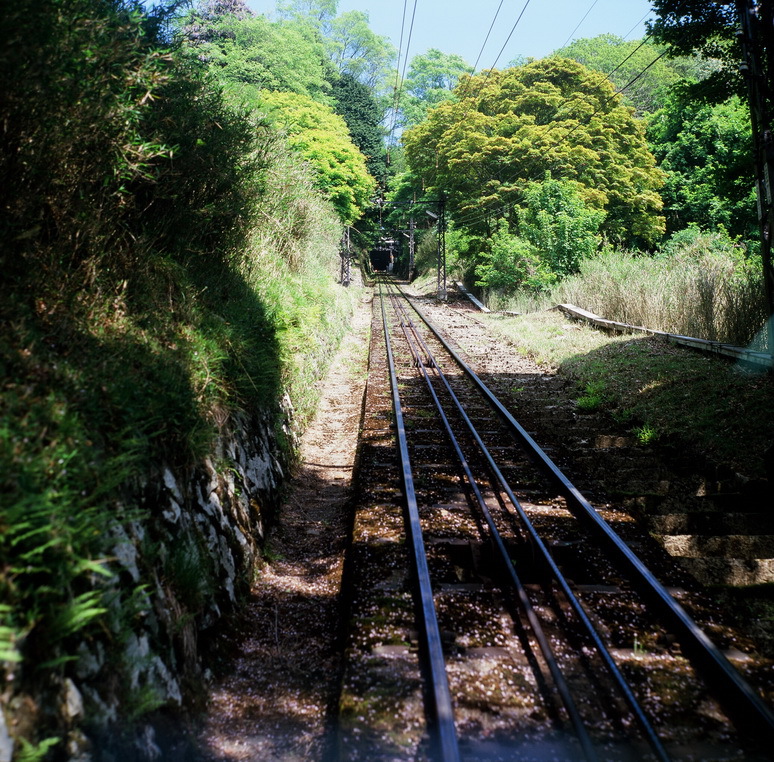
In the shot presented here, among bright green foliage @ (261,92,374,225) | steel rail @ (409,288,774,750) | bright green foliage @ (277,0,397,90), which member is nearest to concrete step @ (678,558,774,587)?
steel rail @ (409,288,774,750)

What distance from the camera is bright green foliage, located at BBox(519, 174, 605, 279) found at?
22531 mm

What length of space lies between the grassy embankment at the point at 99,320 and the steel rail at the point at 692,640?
2898 millimetres

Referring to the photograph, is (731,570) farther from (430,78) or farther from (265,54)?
(430,78)

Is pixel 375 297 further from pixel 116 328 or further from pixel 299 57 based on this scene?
pixel 116 328

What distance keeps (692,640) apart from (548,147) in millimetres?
27702

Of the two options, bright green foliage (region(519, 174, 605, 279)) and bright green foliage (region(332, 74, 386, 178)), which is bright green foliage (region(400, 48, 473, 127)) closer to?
bright green foliage (region(332, 74, 386, 178))

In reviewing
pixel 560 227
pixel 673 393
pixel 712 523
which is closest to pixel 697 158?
pixel 560 227

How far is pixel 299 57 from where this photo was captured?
3994 cm

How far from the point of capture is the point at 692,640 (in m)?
3.63

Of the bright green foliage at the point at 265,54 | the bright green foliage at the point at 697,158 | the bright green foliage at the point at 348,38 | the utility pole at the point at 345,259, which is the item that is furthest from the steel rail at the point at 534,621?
the bright green foliage at the point at 348,38

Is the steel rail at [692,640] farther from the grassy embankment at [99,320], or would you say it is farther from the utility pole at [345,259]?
the utility pole at [345,259]

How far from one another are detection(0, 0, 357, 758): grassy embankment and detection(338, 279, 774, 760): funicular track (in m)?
1.31

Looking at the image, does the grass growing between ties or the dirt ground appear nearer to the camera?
the dirt ground

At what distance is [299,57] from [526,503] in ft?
136
